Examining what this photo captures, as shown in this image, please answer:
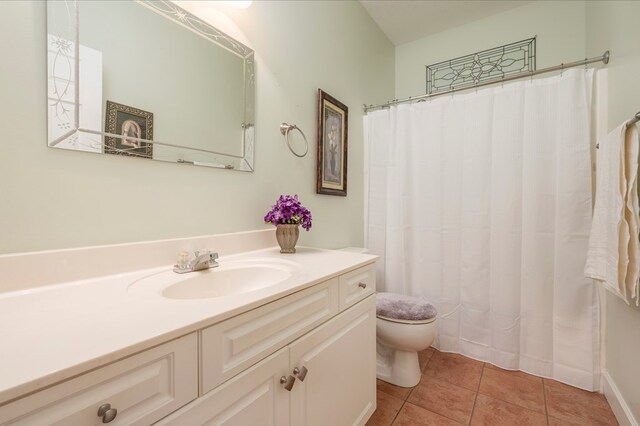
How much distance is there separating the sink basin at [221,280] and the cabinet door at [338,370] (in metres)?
0.23

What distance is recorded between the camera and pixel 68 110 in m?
0.76

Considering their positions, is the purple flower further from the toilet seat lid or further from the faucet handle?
the toilet seat lid

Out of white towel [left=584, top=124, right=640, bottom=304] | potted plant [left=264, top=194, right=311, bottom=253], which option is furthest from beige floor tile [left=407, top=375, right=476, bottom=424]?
potted plant [left=264, top=194, right=311, bottom=253]

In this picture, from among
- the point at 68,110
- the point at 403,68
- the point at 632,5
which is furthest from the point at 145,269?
the point at 403,68

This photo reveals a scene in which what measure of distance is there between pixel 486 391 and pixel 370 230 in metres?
1.18

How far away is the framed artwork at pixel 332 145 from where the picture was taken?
1.69 m

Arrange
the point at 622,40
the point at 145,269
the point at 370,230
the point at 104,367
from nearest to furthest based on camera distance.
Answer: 1. the point at 104,367
2. the point at 145,269
3. the point at 622,40
4. the point at 370,230

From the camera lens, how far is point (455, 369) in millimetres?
1713

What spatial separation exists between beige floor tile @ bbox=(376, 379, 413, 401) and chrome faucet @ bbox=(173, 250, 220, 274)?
124 centimetres

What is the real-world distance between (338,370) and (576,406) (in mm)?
1357

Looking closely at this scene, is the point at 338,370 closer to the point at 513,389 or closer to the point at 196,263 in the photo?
the point at 196,263

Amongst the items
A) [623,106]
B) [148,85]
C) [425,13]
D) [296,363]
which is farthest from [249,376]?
[425,13]

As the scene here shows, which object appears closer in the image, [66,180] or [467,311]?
[66,180]

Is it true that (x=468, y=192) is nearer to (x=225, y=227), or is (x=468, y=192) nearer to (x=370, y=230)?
(x=370, y=230)
